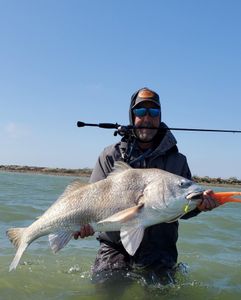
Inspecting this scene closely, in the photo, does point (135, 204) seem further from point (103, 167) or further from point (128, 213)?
point (103, 167)

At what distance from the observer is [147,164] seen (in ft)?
21.5

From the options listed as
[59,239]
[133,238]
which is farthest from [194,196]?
[59,239]

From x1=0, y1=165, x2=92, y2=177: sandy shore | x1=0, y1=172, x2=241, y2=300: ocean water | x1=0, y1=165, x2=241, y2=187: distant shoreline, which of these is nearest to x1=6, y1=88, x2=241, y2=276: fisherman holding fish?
x1=0, y1=172, x2=241, y2=300: ocean water

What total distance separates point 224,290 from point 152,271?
55.5 inches

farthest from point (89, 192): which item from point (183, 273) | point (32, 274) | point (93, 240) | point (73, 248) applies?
point (93, 240)

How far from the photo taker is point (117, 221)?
517cm

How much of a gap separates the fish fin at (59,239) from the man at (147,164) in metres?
1.03

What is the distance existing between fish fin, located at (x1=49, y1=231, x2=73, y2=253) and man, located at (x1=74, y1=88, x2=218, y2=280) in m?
1.03

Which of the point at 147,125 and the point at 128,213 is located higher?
the point at 147,125

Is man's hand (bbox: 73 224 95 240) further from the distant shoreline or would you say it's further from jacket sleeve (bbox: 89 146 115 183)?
the distant shoreline

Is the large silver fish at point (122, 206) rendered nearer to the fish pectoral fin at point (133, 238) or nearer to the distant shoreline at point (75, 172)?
the fish pectoral fin at point (133, 238)

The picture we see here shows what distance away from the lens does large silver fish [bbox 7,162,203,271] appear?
4996 mm

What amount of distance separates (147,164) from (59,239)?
5.25ft

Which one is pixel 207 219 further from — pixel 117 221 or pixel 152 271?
pixel 117 221
